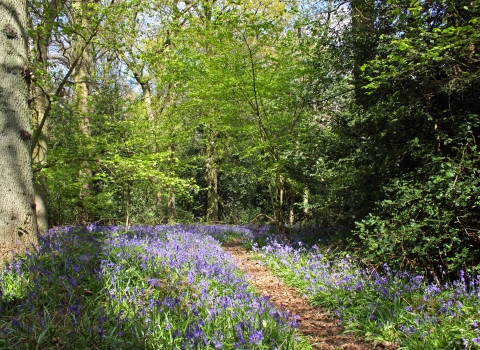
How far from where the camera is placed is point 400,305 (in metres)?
3.87

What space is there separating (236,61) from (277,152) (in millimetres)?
2288

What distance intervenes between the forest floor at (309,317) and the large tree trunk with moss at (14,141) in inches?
120

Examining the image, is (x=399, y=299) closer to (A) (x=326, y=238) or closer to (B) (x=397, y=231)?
(B) (x=397, y=231)

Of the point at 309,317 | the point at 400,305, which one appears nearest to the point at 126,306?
the point at 309,317

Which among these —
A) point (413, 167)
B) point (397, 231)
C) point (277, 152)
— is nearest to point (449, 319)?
point (397, 231)

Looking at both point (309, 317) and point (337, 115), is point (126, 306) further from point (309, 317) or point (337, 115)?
point (337, 115)

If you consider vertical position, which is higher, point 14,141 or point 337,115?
point 337,115

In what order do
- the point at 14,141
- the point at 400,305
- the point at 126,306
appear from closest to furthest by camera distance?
the point at 126,306 < the point at 400,305 < the point at 14,141

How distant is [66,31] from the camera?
6.57 metres

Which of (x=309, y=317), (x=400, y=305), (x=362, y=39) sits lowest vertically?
(x=309, y=317)

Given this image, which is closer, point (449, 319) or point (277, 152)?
point (449, 319)

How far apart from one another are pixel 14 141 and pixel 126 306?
239 cm

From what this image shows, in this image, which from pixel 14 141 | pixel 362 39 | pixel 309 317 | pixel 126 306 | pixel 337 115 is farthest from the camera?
pixel 337 115

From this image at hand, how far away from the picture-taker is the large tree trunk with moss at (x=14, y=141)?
4047 mm
